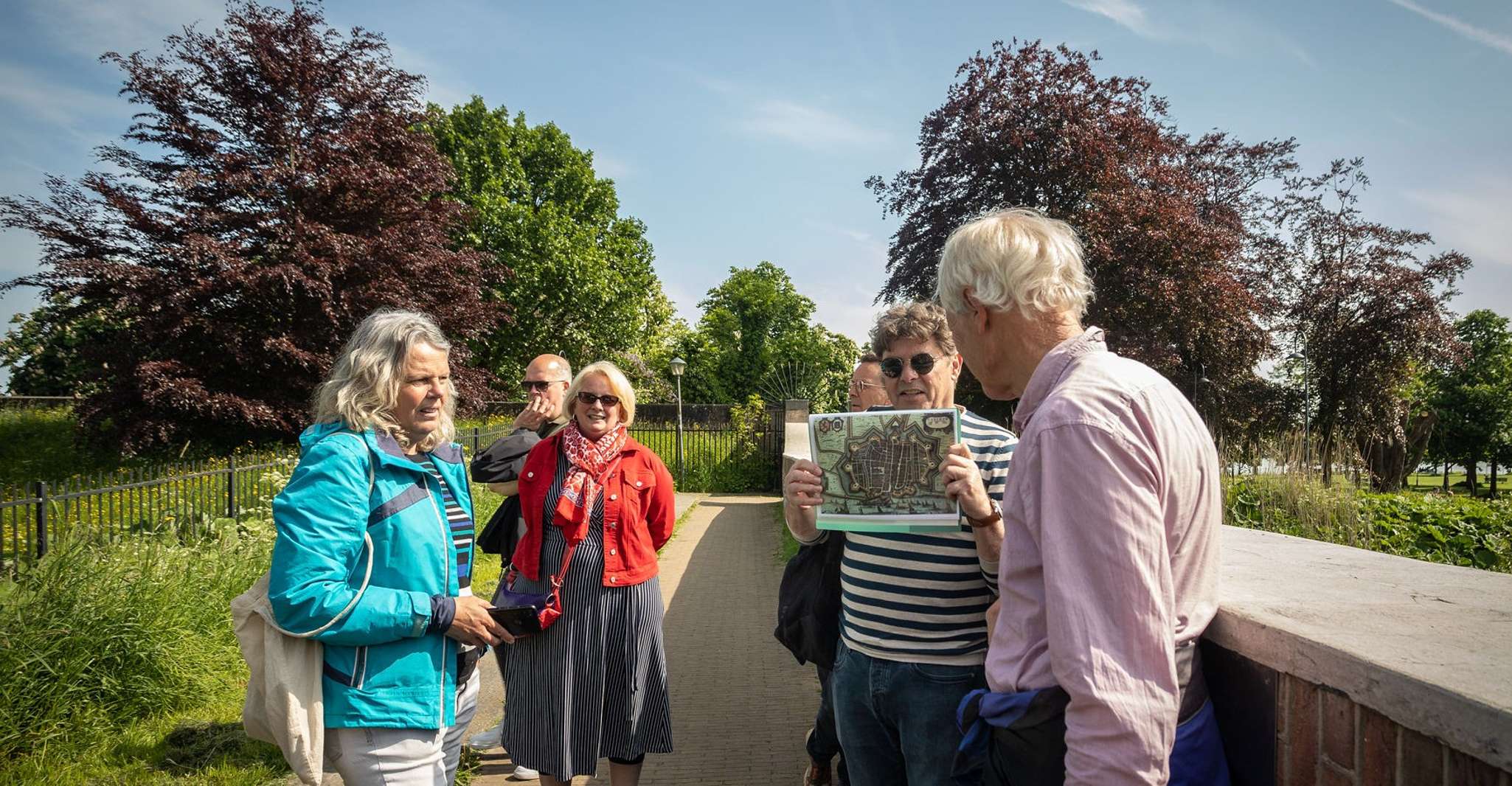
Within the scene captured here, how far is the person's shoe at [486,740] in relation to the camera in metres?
4.73

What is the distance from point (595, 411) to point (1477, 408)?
46.6 meters

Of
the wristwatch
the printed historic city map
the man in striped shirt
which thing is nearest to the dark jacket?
the man in striped shirt

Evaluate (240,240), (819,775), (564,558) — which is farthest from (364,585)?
(240,240)

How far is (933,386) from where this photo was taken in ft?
9.00

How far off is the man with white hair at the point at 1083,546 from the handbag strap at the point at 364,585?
1.55m

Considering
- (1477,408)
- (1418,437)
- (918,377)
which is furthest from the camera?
(1477,408)

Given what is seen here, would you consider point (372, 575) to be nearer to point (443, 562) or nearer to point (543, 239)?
point (443, 562)

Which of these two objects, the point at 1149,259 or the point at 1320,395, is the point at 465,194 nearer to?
the point at 1149,259

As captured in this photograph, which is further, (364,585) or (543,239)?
(543,239)

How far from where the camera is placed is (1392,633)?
1.44 meters

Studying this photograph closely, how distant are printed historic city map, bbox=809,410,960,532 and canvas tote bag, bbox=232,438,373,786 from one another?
51.4 inches

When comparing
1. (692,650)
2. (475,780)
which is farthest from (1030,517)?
(692,650)

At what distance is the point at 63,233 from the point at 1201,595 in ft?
47.3

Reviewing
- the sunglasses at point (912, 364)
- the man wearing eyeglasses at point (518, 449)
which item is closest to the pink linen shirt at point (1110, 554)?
the sunglasses at point (912, 364)
